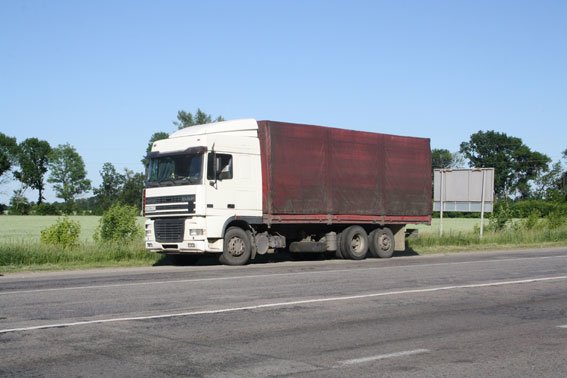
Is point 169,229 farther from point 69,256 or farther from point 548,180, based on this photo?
point 548,180

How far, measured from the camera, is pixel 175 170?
20.3 meters

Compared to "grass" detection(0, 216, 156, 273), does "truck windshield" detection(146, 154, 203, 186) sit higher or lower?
higher

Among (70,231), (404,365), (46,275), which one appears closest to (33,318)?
(404,365)

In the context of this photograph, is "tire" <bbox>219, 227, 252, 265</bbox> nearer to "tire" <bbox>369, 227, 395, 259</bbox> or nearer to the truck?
the truck

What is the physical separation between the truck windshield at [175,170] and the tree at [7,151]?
113397 mm

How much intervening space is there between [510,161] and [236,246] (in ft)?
402

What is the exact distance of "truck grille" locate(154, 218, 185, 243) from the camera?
20000 millimetres

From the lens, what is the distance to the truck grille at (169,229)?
20.0 metres

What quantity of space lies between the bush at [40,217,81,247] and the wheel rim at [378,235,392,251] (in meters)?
9.86

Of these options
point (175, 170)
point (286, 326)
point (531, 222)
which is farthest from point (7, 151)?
point (286, 326)

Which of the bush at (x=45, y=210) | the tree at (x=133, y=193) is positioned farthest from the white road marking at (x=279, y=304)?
the bush at (x=45, y=210)

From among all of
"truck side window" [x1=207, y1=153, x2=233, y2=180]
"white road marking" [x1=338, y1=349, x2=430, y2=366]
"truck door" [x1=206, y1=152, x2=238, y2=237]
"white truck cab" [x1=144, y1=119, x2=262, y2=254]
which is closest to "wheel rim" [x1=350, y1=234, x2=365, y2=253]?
"white truck cab" [x1=144, y1=119, x2=262, y2=254]

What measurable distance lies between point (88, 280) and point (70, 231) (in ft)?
27.9

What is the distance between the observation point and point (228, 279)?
15758mm
